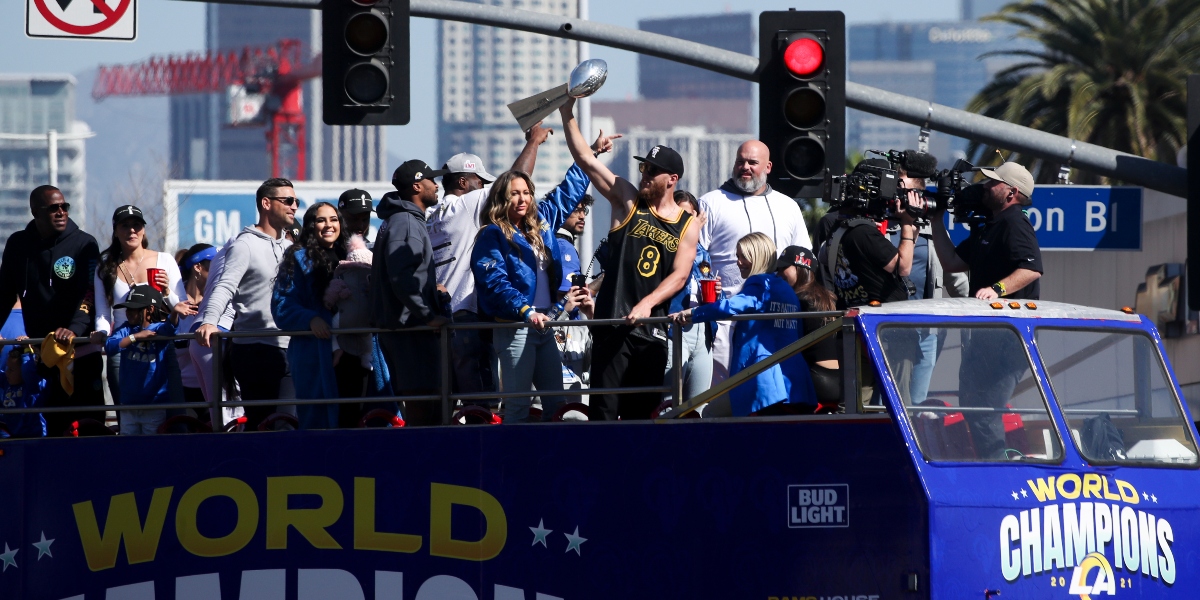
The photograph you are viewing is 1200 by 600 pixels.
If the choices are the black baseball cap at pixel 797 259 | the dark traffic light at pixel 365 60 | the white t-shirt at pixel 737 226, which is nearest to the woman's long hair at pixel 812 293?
the black baseball cap at pixel 797 259

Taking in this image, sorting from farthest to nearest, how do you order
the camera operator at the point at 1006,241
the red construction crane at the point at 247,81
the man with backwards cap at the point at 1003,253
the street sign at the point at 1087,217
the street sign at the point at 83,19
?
the red construction crane at the point at 247,81 < the street sign at the point at 1087,217 < the street sign at the point at 83,19 < the camera operator at the point at 1006,241 < the man with backwards cap at the point at 1003,253

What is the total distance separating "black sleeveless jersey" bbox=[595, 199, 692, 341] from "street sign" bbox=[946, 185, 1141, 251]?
4460 millimetres

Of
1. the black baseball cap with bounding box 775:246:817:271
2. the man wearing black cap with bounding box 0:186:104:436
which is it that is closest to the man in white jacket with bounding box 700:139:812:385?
the black baseball cap with bounding box 775:246:817:271

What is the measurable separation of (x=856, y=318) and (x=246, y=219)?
44.4 metres

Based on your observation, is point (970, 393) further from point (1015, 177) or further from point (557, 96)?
point (557, 96)

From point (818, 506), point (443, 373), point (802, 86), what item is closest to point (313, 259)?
point (443, 373)

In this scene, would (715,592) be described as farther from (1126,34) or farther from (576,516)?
(1126,34)

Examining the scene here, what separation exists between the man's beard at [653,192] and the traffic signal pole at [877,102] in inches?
111

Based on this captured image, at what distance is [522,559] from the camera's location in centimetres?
806

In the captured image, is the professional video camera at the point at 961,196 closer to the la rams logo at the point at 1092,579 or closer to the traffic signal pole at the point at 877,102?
the traffic signal pole at the point at 877,102

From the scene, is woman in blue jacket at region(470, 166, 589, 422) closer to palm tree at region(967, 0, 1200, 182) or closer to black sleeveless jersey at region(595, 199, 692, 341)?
black sleeveless jersey at region(595, 199, 692, 341)

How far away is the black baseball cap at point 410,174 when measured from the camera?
30.3ft

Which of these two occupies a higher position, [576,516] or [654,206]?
[654,206]

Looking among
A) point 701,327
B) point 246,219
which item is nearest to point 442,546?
point 701,327
